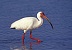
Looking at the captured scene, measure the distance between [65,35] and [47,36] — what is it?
0.69m

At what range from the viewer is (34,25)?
46.9 ft

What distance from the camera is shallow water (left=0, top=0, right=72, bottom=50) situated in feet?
43.9

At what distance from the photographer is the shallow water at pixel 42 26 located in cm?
1337

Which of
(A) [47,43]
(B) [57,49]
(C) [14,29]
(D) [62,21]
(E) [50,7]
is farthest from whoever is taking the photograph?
(E) [50,7]

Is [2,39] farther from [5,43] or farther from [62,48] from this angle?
[62,48]

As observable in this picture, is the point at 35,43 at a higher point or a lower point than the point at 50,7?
lower

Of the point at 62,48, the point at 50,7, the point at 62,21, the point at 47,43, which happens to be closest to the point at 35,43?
the point at 47,43

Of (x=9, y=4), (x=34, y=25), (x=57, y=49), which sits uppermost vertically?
(x=9, y=4)

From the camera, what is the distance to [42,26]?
15.9m

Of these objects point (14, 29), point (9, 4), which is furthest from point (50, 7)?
point (14, 29)

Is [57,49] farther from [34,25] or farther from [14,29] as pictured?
[14,29]

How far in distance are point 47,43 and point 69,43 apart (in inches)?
31.1

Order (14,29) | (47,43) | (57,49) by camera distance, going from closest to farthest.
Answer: (57,49)
(47,43)
(14,29)

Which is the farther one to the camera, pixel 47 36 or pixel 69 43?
pixel 47 36
